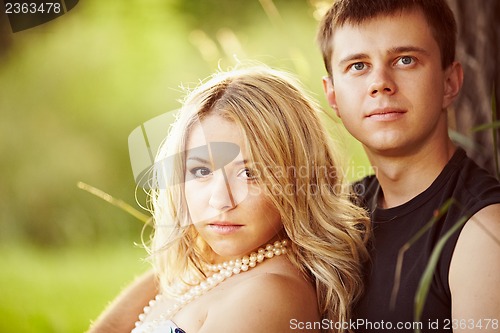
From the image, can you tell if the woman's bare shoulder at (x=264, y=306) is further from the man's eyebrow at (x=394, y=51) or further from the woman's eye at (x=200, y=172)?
the man's eyebrow at (x=394, y=51)

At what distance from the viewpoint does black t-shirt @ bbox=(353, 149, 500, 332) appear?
1.54 meters

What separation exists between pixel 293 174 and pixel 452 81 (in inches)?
19.5

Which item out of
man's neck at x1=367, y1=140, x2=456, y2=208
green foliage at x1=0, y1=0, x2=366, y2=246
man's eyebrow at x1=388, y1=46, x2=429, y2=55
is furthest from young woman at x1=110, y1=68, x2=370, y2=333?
green foliage at x1=0, y1=0, x2=366, y2=246

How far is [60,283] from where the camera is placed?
338 cm

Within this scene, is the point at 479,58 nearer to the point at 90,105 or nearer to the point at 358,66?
the point at 358,66

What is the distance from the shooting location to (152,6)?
4.13m

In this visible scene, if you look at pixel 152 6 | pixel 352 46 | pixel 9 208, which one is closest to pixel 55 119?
pixel 9 208

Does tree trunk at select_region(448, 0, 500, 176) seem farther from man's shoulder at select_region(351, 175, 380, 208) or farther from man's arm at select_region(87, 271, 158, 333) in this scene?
man's arm at select_region(87, 271, 158, 333)

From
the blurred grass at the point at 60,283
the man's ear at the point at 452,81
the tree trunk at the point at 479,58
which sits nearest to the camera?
the man's ear at the point at 452,81

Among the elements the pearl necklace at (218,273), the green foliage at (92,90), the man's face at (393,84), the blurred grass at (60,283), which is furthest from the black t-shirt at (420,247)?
the green foliage at (92,90)

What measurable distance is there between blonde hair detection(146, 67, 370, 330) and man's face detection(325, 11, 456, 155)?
0.36 feet

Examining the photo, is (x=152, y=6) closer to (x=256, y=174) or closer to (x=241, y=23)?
(x=241, y=23)

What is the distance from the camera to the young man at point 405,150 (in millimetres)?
1549

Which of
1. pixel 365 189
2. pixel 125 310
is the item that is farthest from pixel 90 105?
pixel 365 189
